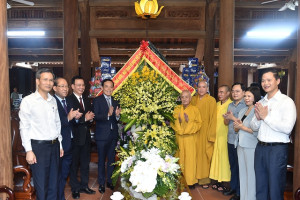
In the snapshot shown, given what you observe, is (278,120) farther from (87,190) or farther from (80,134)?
(87,190)

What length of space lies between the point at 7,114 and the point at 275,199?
244 cm

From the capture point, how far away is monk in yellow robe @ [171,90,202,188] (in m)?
3.73

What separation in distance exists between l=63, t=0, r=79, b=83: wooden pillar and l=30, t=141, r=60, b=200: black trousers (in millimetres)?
2638

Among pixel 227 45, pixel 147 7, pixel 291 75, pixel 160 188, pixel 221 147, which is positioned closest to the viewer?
pixel 160 188

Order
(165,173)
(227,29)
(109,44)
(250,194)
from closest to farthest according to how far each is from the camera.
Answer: (165,173) → (250,194) → (227,29) → (109,44)

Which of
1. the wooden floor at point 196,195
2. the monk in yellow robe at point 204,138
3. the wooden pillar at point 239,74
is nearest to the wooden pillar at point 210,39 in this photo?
the monk in yellow robe at point 204,138

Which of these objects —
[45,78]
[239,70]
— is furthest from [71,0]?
[239,70]

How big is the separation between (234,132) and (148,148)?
1.26 metres

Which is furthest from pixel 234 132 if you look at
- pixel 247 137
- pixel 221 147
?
pixel 247 137

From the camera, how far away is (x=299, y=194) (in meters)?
1.95

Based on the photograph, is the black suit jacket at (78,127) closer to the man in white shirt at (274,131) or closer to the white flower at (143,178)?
the white flower at (143,178)

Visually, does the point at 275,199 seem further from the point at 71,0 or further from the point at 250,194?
the point at 71,0

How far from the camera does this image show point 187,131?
374 centimetres

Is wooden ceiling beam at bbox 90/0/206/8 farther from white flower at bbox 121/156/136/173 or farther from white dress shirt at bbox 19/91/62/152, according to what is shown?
white flower at bbox 121/156/136/173
